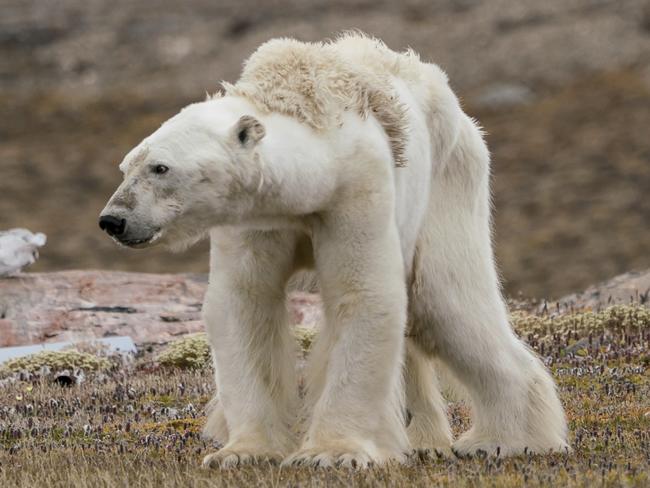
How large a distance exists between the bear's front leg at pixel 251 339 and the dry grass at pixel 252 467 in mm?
267

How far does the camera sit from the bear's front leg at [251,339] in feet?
22.1

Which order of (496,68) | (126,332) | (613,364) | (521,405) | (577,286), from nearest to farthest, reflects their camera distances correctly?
(521,405) → (613,364) → (126,332) → (577,286) → (496,68)

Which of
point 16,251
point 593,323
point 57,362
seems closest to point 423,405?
point 57,362

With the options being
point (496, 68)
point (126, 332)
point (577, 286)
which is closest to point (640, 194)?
point (577, 286)

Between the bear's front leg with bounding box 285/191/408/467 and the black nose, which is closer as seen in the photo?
the black nose

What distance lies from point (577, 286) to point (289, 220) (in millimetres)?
32028

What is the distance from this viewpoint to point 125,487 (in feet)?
20.6

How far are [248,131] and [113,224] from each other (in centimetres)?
76

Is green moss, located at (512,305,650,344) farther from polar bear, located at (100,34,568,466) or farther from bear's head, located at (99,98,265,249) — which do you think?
bear's head, located at (99,98,265,249)

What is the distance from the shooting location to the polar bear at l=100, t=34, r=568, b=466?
6281 millimetres

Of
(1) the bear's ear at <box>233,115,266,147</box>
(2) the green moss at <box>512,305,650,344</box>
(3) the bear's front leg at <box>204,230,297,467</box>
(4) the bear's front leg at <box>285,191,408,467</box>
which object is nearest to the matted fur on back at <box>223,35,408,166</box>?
(1) the bear's ear at <box>233,115,266,147</box>

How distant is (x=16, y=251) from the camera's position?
15938 millimetres

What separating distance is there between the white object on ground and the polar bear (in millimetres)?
8884

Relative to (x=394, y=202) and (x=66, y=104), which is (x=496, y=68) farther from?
(x=394, y=202)
